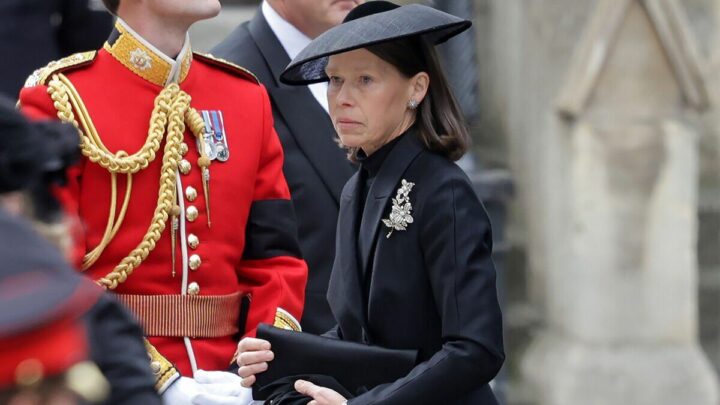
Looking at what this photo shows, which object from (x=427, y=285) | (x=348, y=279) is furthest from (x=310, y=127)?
(x=427, y=285)

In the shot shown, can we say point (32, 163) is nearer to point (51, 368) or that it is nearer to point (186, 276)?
point (51, 368)

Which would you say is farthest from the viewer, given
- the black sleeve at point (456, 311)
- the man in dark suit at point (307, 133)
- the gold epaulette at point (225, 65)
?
the man in dark suit at point (307, 133)

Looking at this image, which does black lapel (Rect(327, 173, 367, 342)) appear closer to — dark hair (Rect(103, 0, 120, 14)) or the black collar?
the black collar

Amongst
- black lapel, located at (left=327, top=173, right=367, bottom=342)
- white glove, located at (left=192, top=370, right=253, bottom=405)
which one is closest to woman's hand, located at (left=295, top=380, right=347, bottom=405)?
black lapel, located at (left=327, top=173, right=367, bottom=342)

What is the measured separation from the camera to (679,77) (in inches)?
273

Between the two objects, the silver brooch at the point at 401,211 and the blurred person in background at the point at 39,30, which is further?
the blurred person in background at the point at 39,30

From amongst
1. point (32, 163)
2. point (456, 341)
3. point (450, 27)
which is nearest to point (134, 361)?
point (32, 163)

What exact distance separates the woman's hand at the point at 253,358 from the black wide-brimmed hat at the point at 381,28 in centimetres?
54

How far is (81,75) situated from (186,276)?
0.45m

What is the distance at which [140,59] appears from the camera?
3.65m

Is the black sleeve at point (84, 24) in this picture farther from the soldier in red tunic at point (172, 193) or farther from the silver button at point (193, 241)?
the silver button at point (193, 241)

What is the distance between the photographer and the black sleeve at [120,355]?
2.21m

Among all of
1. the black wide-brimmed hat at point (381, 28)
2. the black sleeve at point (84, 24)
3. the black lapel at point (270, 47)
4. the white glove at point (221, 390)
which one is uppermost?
A: the black wide-brimmed hat at point (381, 28)

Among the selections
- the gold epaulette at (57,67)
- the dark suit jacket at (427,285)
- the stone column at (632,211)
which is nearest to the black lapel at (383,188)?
the dark suit jacket at (427,285)
